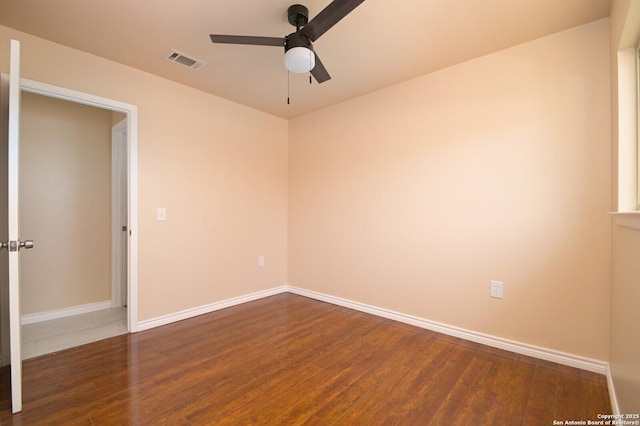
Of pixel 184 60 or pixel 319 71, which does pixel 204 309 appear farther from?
pixel 319 71

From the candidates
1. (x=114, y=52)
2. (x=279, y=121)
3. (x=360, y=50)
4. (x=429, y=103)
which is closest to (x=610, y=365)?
(x=429, y=103)

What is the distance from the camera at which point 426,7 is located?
Result: 1927 mm

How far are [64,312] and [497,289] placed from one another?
437 centimetres

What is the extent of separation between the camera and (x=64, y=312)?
3.22 metres

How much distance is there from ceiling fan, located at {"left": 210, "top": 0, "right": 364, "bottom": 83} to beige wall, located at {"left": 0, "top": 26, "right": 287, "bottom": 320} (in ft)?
4.94

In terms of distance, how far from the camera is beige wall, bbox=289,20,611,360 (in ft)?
6.88

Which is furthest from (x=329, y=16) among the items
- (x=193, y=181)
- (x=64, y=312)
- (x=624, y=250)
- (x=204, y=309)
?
(x=64, y=312)

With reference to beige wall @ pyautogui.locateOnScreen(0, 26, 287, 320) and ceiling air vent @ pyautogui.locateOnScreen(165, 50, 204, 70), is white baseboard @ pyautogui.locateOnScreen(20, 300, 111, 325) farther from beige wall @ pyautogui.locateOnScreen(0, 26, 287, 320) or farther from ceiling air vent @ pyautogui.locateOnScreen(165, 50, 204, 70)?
ceiling air vent @ pyautogui.locateOnScreen(165, 50, 204, 70)

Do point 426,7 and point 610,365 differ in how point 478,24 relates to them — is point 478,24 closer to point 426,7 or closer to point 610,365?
point 426,7

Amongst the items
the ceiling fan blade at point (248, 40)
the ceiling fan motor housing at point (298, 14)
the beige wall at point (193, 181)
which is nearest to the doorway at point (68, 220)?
the beige wall at point (193, 181)

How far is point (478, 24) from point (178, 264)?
338cm

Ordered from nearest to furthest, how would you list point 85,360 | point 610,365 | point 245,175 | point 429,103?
point 610,365
point 85,360
point 429,103
point 245,175

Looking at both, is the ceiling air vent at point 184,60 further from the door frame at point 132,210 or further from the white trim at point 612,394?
the white trim at point 612,394

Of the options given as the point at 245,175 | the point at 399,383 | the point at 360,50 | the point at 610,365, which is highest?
the point at 360,50
